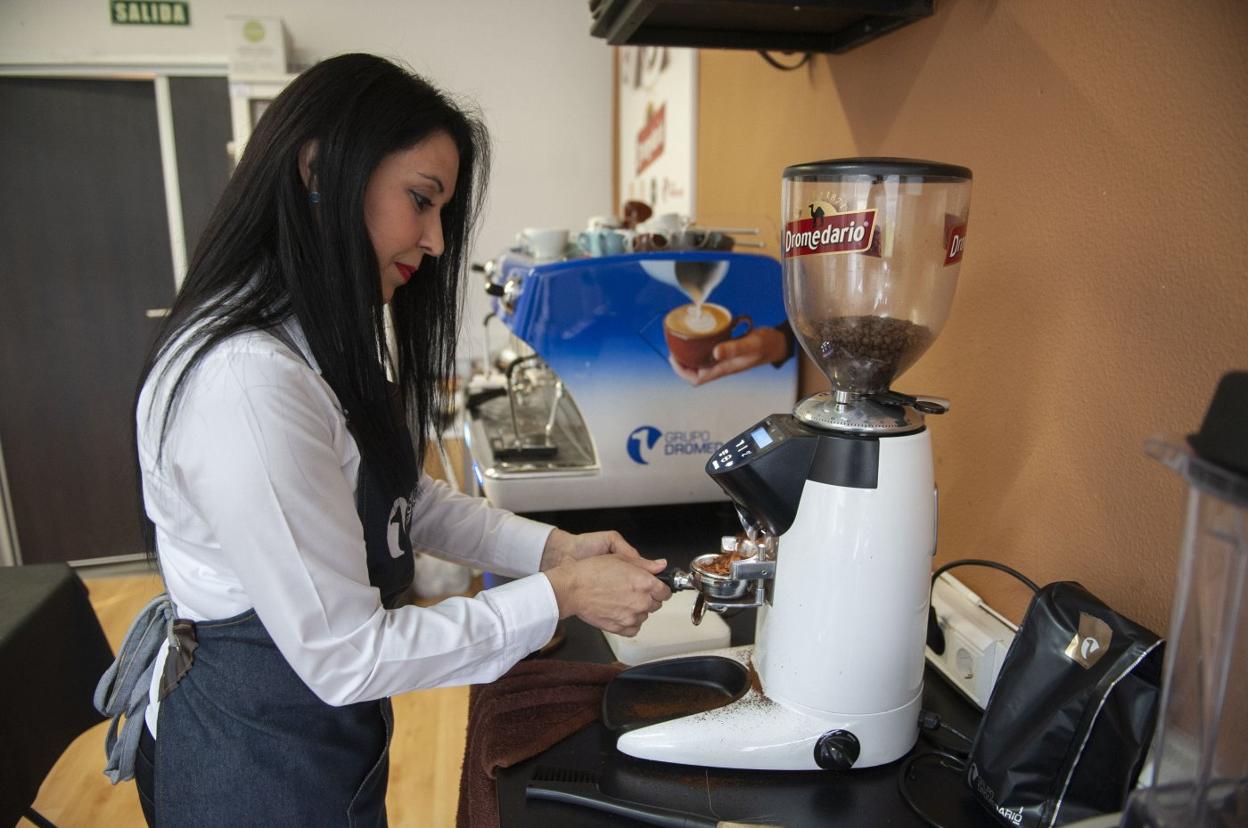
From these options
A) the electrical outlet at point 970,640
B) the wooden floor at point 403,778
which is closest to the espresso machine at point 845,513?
the electrical outlet at point 970,640

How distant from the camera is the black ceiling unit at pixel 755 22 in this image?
1122mm

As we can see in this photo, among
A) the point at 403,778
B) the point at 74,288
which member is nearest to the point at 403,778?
the point at 403,778

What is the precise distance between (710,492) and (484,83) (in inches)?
118

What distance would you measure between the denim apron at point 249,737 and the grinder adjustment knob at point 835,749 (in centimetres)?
49

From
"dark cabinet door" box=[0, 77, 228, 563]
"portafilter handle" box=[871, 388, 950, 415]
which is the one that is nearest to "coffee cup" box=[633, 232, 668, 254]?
"portafilter handle" box=[871, 388, 950, 415]

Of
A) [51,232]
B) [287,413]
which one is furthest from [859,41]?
[51,232]

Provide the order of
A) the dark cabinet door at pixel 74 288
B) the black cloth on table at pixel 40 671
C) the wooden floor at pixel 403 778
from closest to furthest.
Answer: the black cloth on table at pixel 40 671, the wooden floor at pixel 403 778, the dark cabinet door at pixel 74 288

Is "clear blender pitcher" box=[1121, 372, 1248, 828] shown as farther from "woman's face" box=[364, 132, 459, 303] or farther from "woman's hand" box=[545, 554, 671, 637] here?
"woman's face" box=[364, 132, 459, 303]

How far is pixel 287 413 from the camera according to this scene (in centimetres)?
72

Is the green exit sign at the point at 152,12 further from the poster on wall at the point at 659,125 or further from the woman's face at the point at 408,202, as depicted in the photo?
the woman's face at the point at 408,202

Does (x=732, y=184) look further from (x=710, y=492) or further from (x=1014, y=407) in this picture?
(x=1014, y=407)

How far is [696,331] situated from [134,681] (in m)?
0.93

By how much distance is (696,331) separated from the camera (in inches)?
55.7

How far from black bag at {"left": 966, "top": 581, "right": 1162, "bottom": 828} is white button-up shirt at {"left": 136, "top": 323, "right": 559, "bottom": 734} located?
0.43 m
